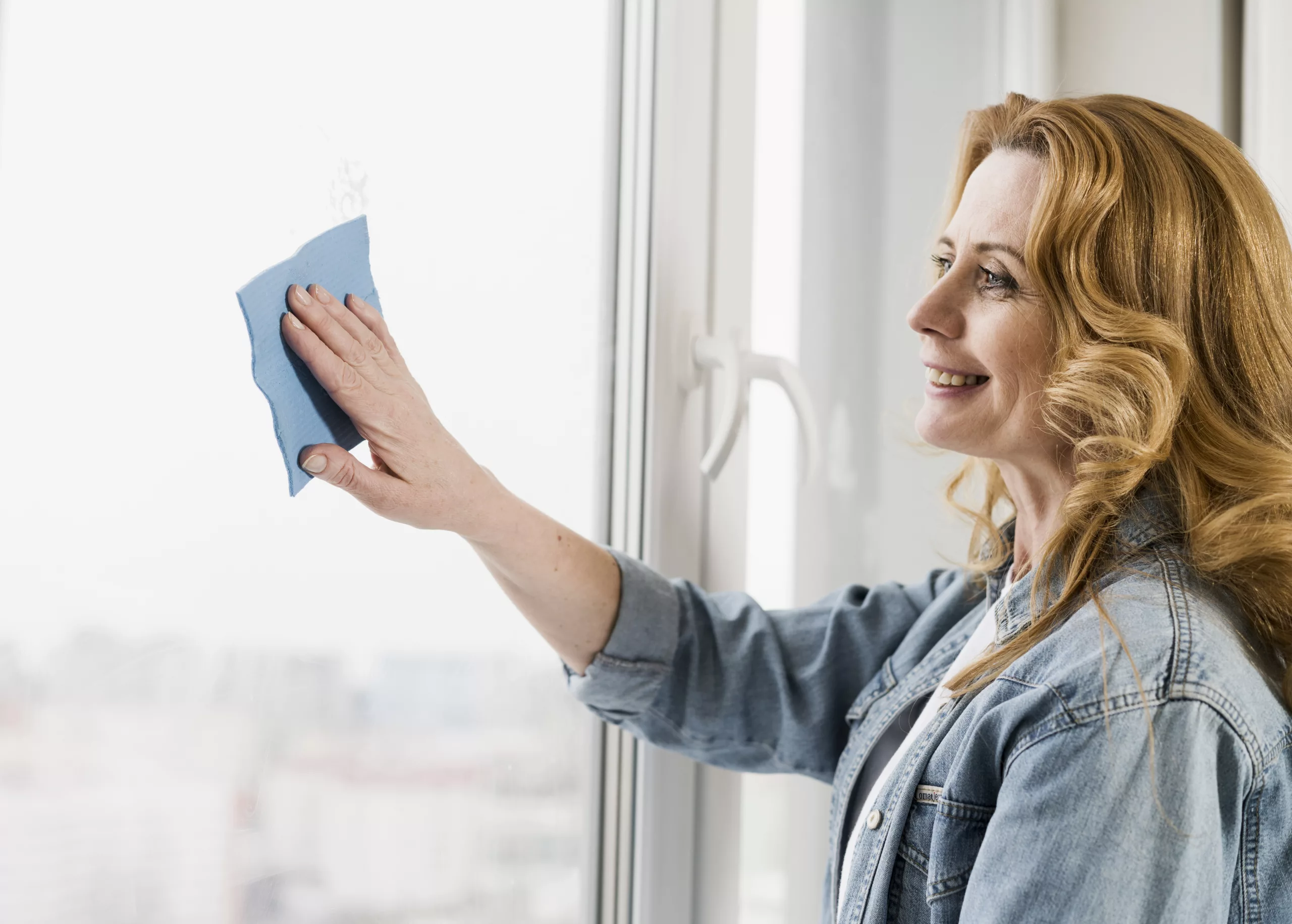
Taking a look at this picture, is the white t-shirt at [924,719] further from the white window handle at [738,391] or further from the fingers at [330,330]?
the fingers at [330,330]

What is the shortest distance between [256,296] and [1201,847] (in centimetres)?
60

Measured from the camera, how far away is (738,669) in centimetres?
94

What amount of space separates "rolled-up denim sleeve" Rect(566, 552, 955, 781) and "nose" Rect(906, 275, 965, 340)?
0.90 feet

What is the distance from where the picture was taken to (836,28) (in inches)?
48.8

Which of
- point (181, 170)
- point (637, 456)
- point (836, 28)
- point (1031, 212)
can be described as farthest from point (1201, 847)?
point (836, 28)

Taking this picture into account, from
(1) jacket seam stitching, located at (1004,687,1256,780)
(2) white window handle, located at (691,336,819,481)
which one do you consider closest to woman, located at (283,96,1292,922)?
(1) jacket seam stitching, located at (1004,687,1256,780)

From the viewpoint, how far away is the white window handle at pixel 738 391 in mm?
979

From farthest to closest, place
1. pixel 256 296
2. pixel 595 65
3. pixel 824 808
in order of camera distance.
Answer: pixel 824 808 → pixel 595 65 → pixel 256 296

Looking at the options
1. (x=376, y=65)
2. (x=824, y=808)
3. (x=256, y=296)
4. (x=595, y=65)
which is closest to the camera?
(x=256, y=296)

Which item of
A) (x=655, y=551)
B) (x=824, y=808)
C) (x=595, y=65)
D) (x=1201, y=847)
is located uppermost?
(x=595, y=65)

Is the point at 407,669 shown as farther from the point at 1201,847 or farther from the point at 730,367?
the point at 1201,847

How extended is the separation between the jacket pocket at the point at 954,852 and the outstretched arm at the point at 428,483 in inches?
12.2

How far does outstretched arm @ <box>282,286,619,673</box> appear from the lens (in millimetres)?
649

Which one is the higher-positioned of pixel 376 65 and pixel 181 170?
pixel 376 65
